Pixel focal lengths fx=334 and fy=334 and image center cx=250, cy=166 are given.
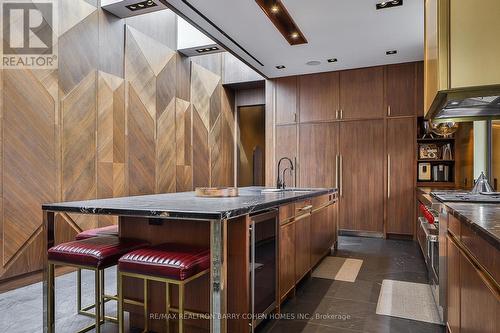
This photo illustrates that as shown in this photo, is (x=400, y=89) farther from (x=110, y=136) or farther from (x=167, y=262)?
(x=167, y=262)

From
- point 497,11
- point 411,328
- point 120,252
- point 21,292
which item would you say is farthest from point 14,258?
point 497,11

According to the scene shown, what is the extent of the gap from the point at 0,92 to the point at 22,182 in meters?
0.86

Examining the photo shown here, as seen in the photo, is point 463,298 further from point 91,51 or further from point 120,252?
point 91,51

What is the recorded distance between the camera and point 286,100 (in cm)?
605

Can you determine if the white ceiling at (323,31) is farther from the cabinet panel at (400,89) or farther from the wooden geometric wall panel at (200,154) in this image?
the wooden geometric wall panel at (200,154)

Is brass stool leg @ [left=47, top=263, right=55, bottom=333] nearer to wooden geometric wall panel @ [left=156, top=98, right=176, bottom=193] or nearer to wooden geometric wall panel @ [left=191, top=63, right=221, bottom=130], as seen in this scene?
wooden geometric wall panel @ [left=156, top=98, right=176, bottom=193]

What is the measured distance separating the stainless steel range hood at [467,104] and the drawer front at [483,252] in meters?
0.95

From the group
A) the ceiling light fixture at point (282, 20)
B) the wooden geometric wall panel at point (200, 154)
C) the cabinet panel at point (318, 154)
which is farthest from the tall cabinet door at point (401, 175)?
the wooden geometric wall panel at point (200, 154)

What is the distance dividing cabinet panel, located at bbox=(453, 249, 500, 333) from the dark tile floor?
2.90 feet

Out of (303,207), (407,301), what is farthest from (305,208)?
(407,301)

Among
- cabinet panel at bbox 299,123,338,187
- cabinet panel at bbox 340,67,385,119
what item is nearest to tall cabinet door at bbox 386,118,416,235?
cabinet panel at bbox 340,67,385,119

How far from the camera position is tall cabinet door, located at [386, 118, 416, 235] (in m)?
5.21

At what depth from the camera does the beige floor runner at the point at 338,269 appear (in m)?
3.37

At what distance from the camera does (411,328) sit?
2264 millimetres
